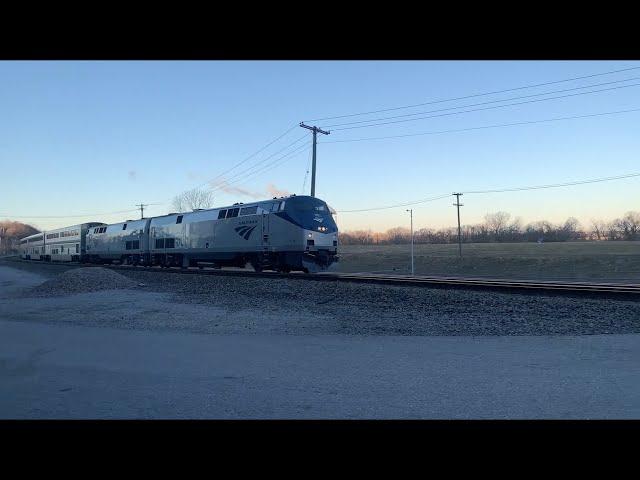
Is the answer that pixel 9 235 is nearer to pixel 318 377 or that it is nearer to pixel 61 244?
pixel 61 244

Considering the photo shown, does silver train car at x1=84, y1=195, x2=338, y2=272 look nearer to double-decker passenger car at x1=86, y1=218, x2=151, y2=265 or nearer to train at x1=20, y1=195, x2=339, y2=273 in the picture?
train at x1=20, y1=195, x2=339, y2=273

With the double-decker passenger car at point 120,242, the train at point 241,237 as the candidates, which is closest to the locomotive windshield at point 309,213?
the train at point 241,237

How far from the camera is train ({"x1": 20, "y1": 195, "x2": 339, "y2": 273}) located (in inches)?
934

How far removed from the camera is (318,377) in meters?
7.16

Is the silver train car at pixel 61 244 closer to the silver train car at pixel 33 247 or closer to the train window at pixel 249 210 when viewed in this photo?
the silver train car at pixel 33 247

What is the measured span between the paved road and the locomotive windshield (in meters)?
13.3

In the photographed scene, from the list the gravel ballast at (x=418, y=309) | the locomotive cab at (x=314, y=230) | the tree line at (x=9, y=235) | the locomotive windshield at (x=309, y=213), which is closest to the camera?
the gravel ballast at (x=418, y=309)

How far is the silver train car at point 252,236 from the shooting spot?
23688 mm

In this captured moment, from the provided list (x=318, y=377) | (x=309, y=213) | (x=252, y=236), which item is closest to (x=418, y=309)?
(x=318, y=377)

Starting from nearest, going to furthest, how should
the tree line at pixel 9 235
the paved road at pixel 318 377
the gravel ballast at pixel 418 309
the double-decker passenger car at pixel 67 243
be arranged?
the paved road at pixel 318 377, the gravel ballast at pixel 418 309, the double-decker passenger car at pixel 67 243, the tree line at pixel 9 235

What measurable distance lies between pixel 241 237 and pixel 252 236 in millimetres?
1071

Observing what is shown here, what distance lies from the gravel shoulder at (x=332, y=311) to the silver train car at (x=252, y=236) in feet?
13.4
